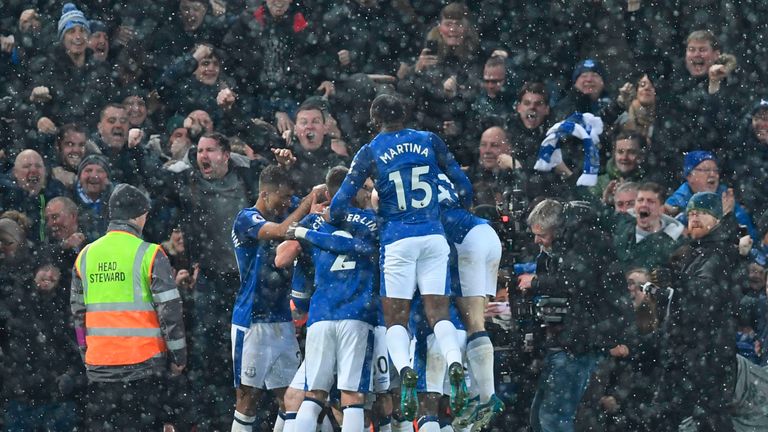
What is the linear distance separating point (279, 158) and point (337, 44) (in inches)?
163

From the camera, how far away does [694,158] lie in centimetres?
1462

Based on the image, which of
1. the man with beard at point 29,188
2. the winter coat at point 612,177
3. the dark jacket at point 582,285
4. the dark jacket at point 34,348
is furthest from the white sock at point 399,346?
the man with beard at point 29,188

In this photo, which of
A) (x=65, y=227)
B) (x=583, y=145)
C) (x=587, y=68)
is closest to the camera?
(x=65, y=227)

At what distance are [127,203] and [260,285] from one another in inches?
47.3

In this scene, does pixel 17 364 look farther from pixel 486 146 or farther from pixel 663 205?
pixel 663 205

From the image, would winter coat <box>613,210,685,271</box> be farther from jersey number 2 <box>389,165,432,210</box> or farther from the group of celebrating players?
jersey number 2 <box>389,165,432,210</box>

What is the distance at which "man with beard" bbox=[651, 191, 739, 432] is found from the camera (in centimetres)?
1298

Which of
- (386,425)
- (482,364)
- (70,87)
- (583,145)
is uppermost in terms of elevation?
(70,87)

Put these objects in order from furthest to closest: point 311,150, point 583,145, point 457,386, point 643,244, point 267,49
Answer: point 267,49 < point 583,145 < point 311,150 < point 643,244 < point 457,386

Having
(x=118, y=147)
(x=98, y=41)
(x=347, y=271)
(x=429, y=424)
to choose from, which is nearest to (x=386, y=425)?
(x=429, y=424)

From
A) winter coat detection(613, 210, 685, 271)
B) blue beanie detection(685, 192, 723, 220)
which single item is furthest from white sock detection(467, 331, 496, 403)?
blue beanie detection(685, 192, 723, 220)

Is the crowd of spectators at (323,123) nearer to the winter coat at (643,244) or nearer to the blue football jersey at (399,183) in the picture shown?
the winter coat at (643,244)

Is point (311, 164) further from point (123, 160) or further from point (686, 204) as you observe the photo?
point (686, 204)

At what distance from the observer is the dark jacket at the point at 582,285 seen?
42.5ft
